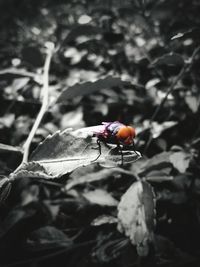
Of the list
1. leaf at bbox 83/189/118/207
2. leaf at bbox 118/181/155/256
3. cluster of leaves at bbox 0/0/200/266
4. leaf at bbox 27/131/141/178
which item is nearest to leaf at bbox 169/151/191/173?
cluster of leaves at bbox 0/0/200/266

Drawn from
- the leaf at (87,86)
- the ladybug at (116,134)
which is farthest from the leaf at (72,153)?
the leaf at (87,86)

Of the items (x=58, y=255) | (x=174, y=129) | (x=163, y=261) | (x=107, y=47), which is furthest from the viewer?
(x=107, y=47)

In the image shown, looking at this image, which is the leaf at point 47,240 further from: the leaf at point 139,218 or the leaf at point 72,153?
the leaf at point 72,153

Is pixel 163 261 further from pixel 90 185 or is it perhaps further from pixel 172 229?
pixel 90 185

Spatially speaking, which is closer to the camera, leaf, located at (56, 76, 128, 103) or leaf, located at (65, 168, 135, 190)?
leaf, located at (56, 76, 128, 103)

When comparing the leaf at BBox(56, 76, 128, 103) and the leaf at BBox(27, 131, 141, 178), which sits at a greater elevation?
the leaf at BBox(56, 76, 128, 103)

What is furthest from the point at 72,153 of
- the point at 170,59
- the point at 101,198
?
the point at 170,59

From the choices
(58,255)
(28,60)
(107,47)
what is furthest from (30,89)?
(58,255)

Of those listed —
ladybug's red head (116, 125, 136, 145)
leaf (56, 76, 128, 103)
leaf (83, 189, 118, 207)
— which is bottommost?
leaf (83, 189, 118, 207)

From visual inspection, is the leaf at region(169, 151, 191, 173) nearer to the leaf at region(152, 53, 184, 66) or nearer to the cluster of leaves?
the cluster of leaves
